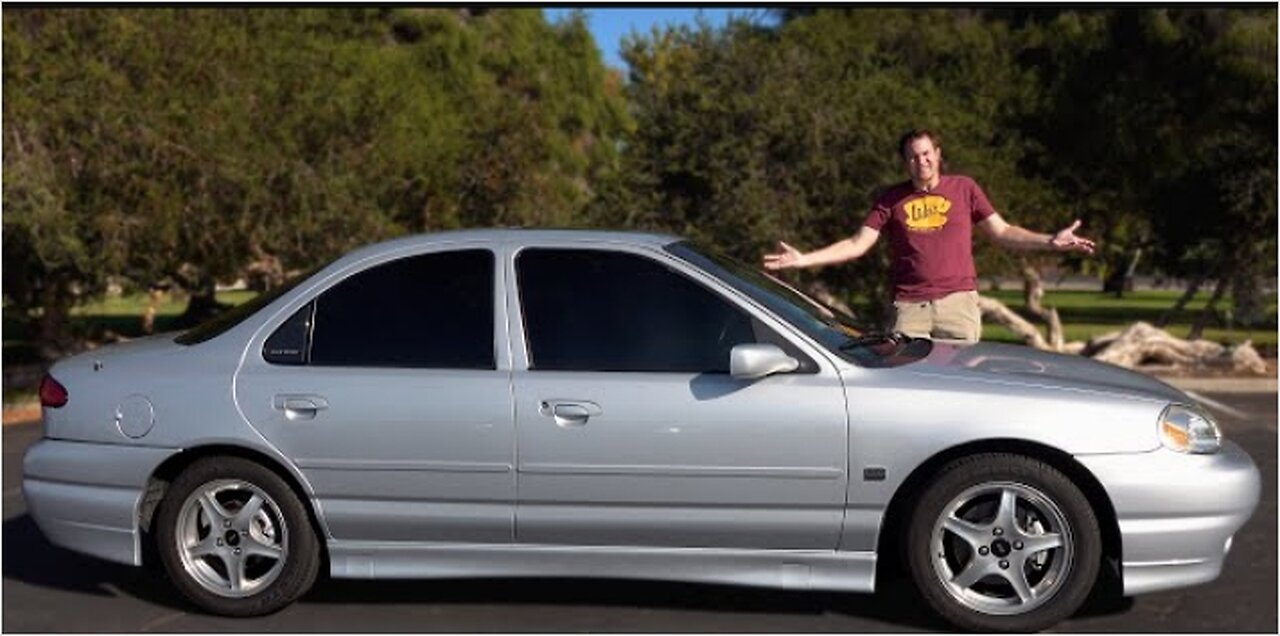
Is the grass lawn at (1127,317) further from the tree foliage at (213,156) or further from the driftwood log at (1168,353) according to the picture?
the tree foliage at (213,156)

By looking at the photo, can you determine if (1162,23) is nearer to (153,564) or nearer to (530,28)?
(530,28)

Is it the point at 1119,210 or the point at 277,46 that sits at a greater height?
the point at 277,46

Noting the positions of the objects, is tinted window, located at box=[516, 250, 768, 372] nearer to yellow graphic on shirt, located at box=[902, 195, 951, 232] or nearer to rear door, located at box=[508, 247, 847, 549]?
rear door, located at box=[508, 247, 847, 549]

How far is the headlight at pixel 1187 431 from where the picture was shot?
5.05 metres

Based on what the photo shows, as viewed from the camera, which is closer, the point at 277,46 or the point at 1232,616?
the point at 1232,616

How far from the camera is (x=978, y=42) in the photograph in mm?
22125

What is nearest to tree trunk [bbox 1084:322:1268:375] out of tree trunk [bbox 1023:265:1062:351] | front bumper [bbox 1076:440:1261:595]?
tree trunk [bbox 1023:265:1062:351]

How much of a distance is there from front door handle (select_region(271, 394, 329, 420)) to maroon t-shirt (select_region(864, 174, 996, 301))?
272cm

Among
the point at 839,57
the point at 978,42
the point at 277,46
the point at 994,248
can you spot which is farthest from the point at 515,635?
the point at 978,42

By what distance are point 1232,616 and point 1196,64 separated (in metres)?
15.7

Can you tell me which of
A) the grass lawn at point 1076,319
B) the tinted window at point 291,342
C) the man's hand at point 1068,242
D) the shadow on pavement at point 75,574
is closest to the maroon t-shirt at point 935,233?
the man's hand at point 1068,242

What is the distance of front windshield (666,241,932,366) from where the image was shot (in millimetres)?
5367

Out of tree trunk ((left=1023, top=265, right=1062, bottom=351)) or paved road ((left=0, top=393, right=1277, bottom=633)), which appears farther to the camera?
tree trunk ((left=1023, top=265, right=1062, bottom=351))

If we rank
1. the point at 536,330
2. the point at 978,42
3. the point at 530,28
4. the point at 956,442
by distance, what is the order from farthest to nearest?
the point at 530,28, the point at 978,42, the point at 536,330, the point at 956,442
